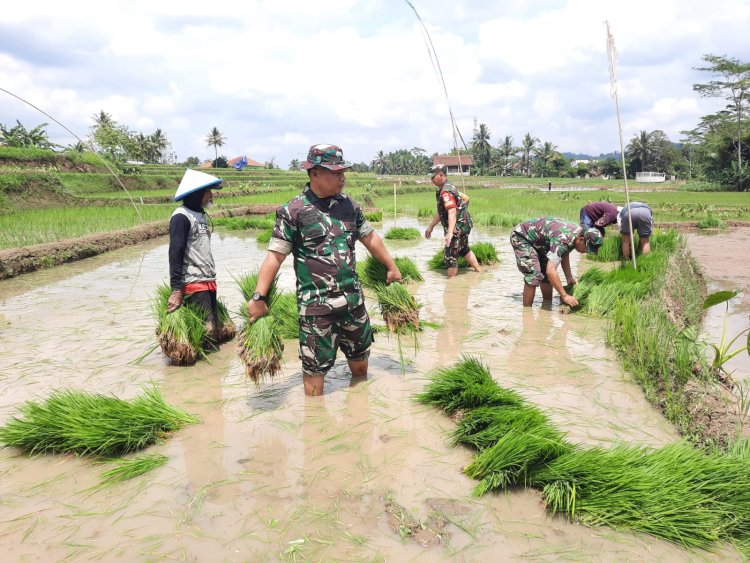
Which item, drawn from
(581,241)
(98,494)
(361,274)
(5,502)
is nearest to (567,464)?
(98,494)

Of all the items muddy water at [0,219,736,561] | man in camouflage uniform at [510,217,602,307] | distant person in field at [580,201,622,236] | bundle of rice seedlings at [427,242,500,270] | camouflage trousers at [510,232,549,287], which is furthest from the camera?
bundle of rice seedlings at [427,242,500,270]

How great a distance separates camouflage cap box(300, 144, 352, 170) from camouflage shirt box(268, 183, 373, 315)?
0.61ft

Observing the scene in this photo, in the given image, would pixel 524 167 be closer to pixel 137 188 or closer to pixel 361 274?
pixel 137 188

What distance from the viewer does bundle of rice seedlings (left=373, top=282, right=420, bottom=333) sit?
3.88 meters

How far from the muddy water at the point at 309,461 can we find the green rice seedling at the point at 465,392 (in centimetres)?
9

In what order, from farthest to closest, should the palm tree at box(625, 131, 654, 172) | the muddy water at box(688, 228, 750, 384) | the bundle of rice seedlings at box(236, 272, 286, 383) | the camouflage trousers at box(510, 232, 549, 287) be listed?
the palm tree at box(625, 131, 654, 172)
the camouflage trousers at box(510, 232, 549, 287)
the muddy water at box(688, 228, 750, 384)
the bundle of rice seedlings at box(236, 272, 286, 383)

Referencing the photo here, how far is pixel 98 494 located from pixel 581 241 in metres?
3.88

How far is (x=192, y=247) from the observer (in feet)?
10.7

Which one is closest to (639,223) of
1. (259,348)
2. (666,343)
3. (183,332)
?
(666,343)

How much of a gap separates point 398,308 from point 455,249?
2.40 meters

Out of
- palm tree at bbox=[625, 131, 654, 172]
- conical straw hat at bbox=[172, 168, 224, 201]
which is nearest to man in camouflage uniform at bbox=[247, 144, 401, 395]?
conical straw hat at bbox=[172, 168, 224, 201]

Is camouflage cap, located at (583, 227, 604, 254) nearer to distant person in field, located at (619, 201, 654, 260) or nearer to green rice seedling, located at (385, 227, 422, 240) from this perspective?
distant person in field, located at (619, 201, 654, 260)

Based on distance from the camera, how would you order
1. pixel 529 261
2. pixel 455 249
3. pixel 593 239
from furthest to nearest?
pixel 455 249 < pixel 529 261 < pixel 593 239

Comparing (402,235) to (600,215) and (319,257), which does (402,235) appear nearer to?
(600,215)
